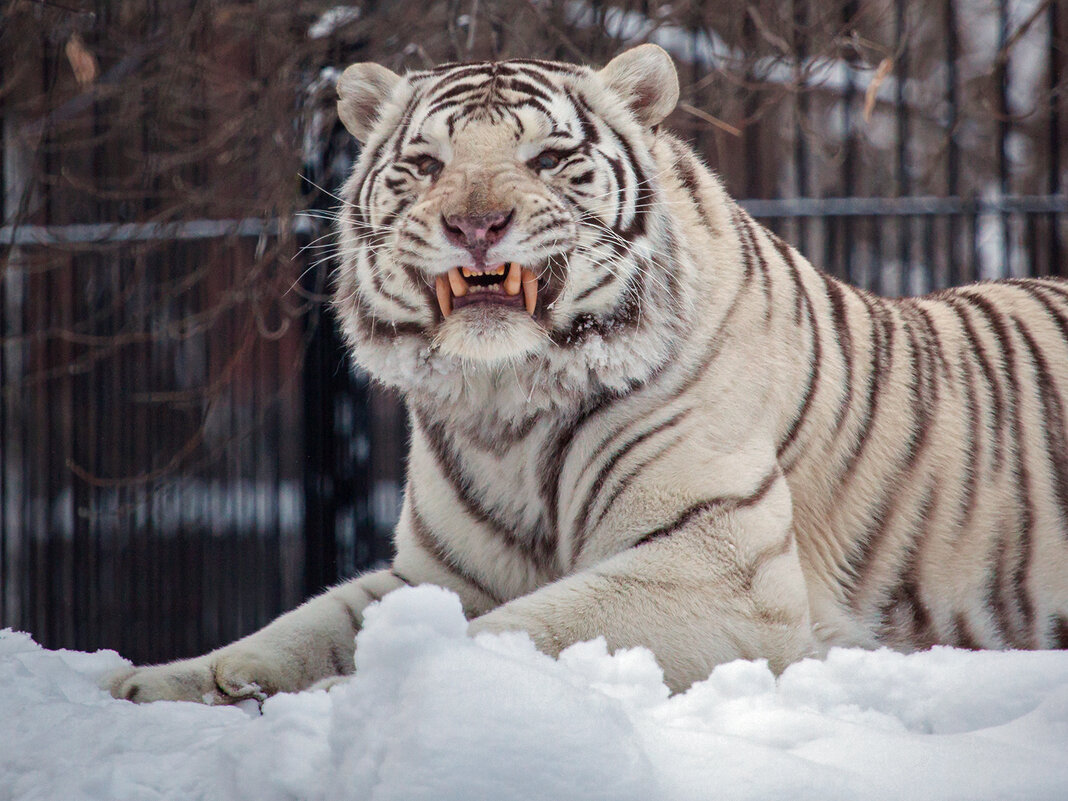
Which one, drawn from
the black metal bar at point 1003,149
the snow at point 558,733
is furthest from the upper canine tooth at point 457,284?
the black metal bar at point 1003,149

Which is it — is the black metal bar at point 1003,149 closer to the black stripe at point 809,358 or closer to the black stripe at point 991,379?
the black stripe at point 991,379

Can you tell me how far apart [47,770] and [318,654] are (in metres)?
0.65

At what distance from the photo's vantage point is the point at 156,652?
4.12 m

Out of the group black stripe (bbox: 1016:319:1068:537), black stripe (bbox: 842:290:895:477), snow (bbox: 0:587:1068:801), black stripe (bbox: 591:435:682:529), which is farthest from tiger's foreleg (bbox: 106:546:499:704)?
black stripe (bbox: 1016:319:1068:537)

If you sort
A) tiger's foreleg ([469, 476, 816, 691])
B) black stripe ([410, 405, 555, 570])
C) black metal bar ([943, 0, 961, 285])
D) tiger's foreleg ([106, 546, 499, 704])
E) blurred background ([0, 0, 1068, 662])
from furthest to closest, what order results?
black metal bar ([943, 0, 961, 285]), blurred background ([0, 0, 1068, 662]), black stripe ([410, 405, 555, 570]), tiger's foreleg ([106, 546, 499, 704]), tiger's foreleg ([469, 476, 816, 691])

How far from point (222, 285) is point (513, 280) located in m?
2.84

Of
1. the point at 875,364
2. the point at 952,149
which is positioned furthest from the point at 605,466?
the point at 952,149

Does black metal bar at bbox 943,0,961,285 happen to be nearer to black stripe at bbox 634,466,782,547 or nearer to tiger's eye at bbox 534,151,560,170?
tiger's eye at bbox 534,151,560,170

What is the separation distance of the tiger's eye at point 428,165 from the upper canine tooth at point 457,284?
23 cm

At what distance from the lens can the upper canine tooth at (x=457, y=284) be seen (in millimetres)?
1590

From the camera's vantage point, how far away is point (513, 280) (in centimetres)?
158

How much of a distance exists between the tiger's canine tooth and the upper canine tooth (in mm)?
64

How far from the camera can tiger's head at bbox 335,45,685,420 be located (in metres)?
1.58

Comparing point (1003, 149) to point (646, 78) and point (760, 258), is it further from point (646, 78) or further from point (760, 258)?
point (646, 78)
